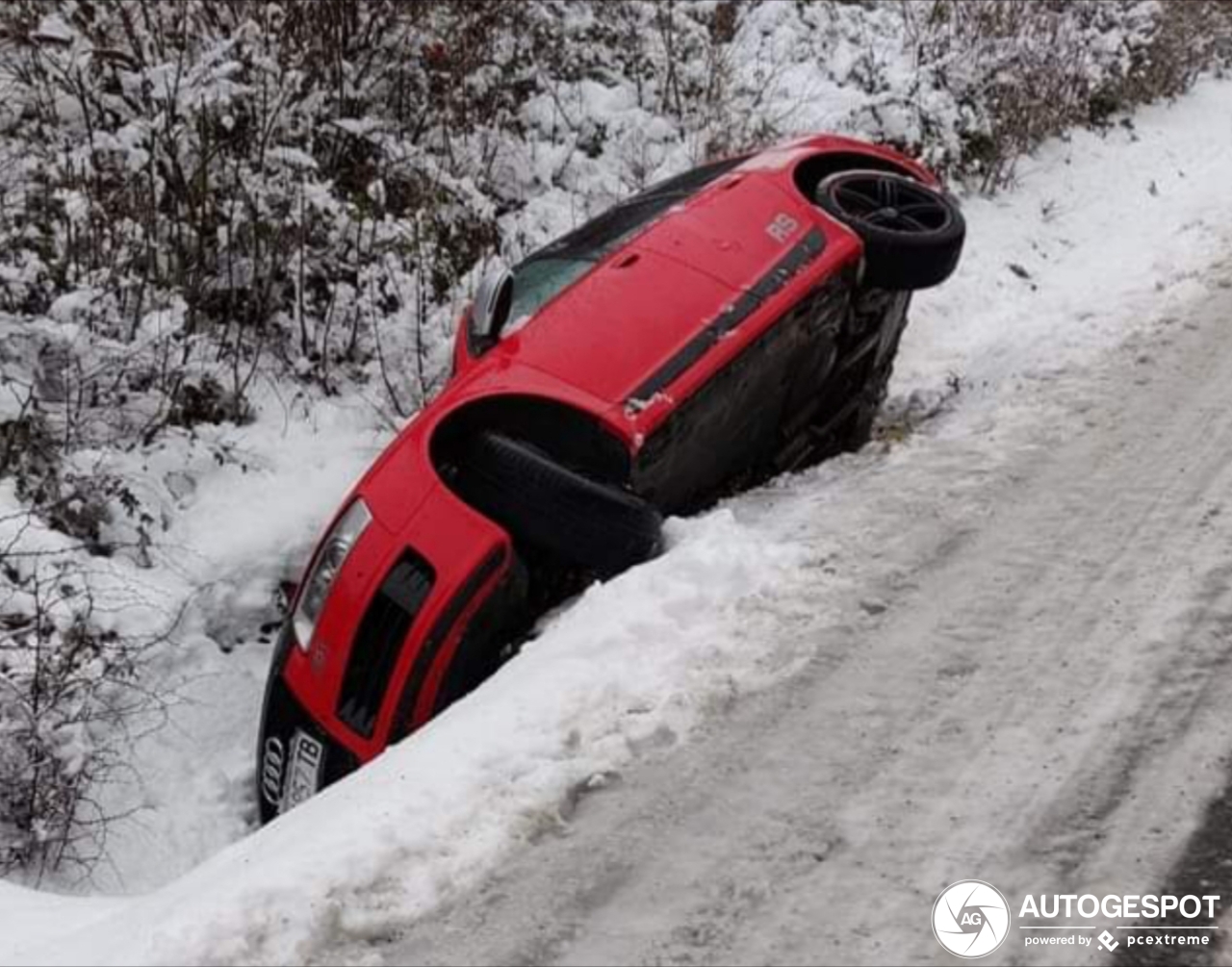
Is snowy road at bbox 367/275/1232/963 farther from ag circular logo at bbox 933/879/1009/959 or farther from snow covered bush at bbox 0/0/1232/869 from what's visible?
snow covered bush at bbox 0/0/1232/869

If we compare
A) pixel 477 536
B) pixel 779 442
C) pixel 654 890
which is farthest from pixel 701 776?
pixel 779 442

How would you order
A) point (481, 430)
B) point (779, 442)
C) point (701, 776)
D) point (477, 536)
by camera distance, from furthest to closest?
point (779, 442) → point (481, 430) → point (477, 536) → point (701, 776)

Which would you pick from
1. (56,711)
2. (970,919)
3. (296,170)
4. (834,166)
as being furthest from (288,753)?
(296,170)

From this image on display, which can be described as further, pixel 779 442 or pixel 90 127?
pixel 90 127

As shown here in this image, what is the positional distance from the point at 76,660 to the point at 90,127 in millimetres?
3616

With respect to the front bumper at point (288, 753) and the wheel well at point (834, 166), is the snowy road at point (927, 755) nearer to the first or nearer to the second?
the front bumper at point (288, 753)

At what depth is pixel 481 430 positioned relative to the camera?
4.89 m

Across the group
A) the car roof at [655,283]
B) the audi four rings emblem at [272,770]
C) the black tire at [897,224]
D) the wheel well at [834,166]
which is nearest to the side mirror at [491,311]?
the car roof at [655,283]

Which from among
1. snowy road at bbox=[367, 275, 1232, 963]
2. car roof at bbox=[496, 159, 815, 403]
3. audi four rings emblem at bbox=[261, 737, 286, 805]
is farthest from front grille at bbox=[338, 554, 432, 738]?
snowy road at bbox=[367, 275, 1232, 963]

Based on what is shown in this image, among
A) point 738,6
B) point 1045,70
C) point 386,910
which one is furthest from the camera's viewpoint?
point 738,6

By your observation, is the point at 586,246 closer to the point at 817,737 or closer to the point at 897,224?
the point at 897,224

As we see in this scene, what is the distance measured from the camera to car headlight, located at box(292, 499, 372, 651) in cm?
472

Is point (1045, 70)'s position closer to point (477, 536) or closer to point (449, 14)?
point (449, 14)

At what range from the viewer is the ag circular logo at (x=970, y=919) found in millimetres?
3006
